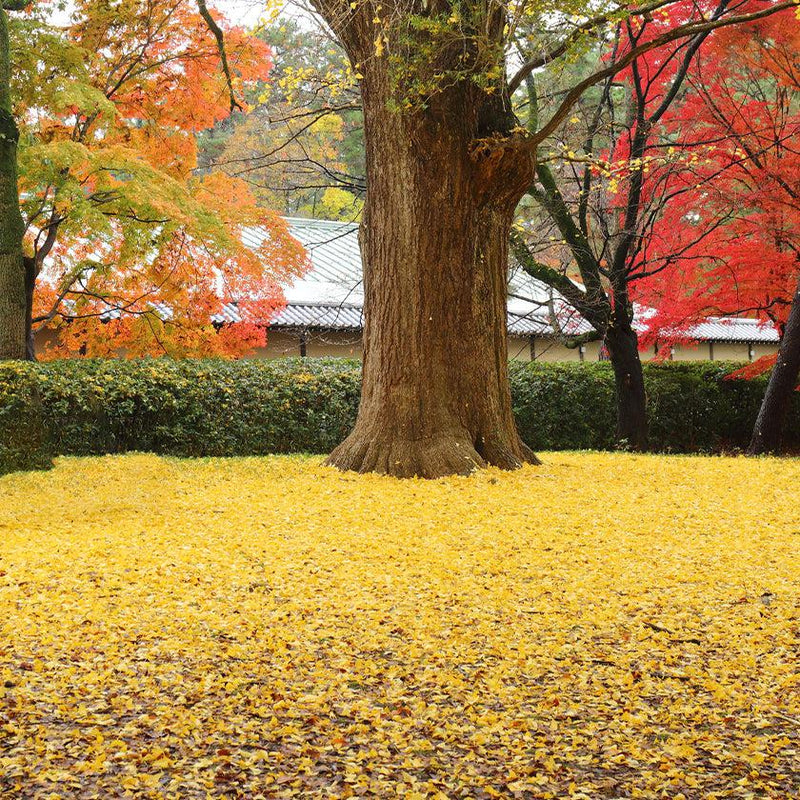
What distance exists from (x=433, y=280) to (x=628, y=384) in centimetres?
513

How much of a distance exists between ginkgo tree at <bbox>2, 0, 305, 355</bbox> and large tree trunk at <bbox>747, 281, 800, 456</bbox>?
6.33m

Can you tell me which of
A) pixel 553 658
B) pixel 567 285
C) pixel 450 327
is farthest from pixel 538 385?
pixel 553 658

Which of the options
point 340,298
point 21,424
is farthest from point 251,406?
point 340,298

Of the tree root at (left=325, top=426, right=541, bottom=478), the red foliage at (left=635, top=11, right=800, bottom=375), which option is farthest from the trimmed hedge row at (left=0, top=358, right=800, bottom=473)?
the tree root at (left=325, top=426, right=541, bottom=478)

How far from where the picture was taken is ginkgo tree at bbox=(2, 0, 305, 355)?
905 centimetres

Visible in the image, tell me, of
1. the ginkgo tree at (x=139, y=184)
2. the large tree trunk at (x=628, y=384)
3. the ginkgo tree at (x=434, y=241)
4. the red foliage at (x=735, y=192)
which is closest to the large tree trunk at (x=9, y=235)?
the ginkgo tree at (x=139, y=184)

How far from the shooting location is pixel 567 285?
37.4ft

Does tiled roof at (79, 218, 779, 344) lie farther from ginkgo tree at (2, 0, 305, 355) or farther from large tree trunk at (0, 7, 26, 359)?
large tree trunk at (0, 7, 26, 359)

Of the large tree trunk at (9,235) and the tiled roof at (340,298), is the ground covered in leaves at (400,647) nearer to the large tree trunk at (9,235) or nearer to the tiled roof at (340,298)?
the large tree trunk at (9,235)

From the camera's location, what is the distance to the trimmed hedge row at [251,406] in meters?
8.66

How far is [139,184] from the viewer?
28.3 feet

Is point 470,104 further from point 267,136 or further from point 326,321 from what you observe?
point 267,136

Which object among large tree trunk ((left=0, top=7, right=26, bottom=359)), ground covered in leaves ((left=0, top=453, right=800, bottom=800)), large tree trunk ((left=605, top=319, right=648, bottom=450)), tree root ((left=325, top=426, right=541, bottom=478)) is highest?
large tree trunk ((left=0, top=7, right=26, bottom=359))

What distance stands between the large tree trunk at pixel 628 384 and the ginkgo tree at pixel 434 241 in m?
4.17
